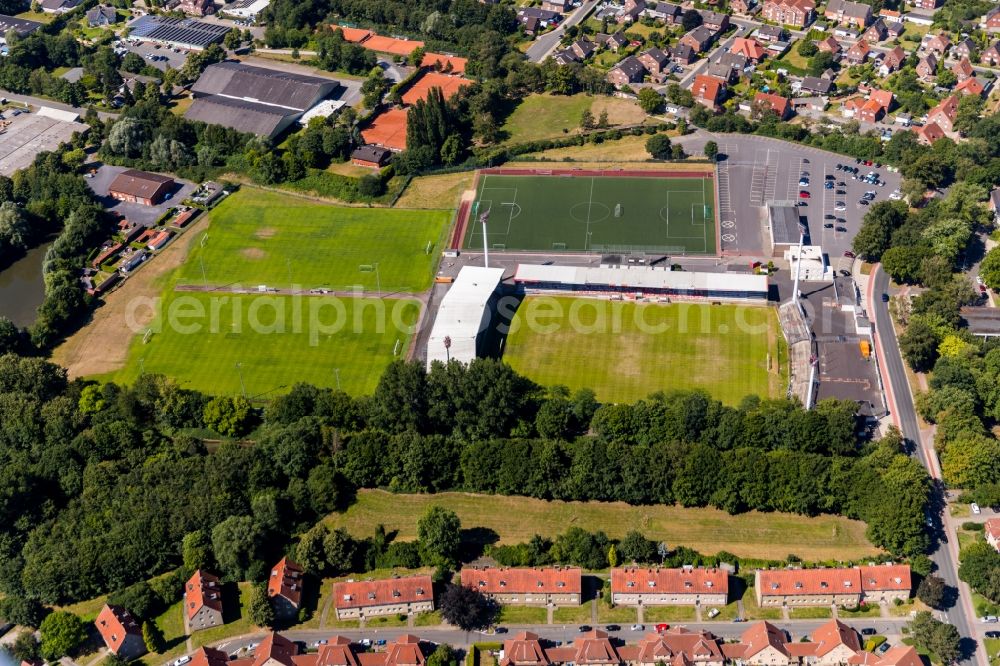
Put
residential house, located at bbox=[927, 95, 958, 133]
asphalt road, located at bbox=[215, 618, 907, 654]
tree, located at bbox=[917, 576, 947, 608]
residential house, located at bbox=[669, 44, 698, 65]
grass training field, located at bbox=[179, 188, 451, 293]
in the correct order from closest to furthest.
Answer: tree, located at bbox=[917, 576, 947, 608]
asphalt road, located at bbox=[215, 618, 907, 654]
grass training field, located at bbox=[179, 188, 451, 293]
residential house, located at bbox=[927, 95, 958, 133]
residential house, located at bbox=[669, 44, 698, 65]

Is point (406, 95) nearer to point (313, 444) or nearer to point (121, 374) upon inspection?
point (121, 374)

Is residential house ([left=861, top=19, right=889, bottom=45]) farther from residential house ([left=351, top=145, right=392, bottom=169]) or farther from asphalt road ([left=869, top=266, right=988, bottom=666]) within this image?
residential house ([left=351, top=145, right=392, bottom=169])

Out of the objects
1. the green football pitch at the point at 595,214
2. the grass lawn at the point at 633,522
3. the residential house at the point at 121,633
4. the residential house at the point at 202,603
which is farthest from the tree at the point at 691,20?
the residential house at the point at 121,633

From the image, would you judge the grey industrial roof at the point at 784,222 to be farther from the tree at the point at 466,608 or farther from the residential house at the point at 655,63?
the tree at the point at 466,608

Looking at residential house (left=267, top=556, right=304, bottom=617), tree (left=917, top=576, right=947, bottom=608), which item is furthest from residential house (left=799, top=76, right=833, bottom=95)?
residential house (left=267, top=556, right=304, bottom=617)

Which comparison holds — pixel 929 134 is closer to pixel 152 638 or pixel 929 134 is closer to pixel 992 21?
pixel 992 21

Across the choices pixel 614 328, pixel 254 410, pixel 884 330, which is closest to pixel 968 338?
pixel 884 330
